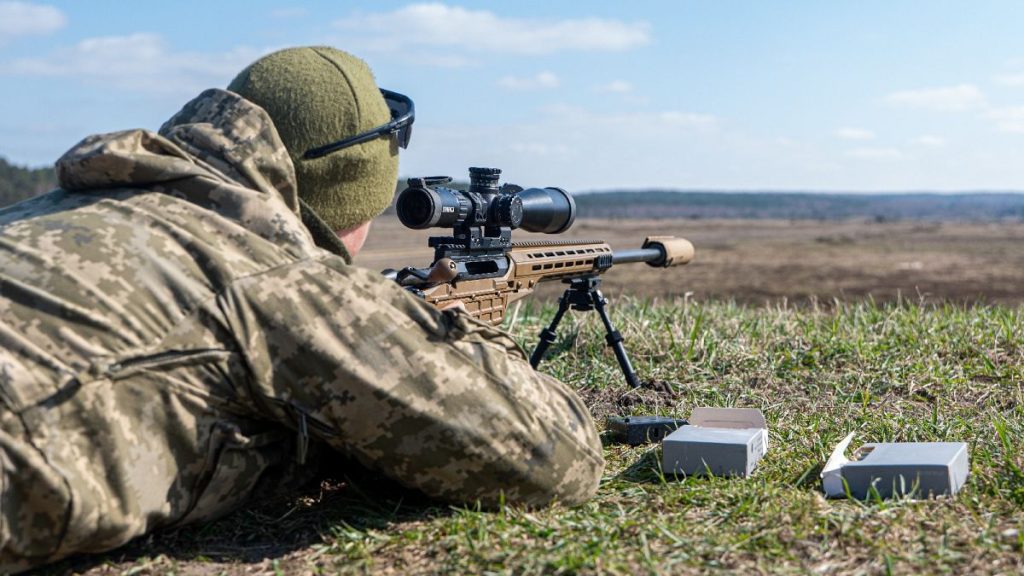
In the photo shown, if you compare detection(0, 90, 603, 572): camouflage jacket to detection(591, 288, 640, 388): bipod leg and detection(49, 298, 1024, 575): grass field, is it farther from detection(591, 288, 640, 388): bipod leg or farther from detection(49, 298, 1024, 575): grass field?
detection(591, 288, 640, 388): bipod leg

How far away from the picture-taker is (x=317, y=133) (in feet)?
10.1

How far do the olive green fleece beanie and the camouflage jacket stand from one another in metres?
0.16

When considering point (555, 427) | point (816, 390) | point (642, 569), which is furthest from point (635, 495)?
point (816, 390)

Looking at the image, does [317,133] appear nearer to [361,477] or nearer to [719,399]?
[361,477]

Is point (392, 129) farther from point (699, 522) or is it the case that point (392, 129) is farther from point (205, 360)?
point (699, 522)

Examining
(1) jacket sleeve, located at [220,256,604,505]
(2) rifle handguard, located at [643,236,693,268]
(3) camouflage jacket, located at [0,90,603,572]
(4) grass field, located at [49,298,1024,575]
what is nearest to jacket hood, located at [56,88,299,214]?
(3) camouflage jacket, located at [0,90,603,572]

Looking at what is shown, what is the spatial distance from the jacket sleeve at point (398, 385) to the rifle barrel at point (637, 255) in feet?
9.14

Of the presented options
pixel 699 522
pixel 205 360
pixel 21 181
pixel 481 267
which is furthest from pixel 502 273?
pixel 21 181

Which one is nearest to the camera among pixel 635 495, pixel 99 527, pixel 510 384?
pixel 99 527

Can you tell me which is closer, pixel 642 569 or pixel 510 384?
pixel 642 569

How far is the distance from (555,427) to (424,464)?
41 cm

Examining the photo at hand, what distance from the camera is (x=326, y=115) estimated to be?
308cm

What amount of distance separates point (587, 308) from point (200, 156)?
297 cm

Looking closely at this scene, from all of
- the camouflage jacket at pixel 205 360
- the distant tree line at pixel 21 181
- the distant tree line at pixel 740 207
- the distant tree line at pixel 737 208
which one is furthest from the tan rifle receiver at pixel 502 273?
the distant tree line at pixel 740 207
